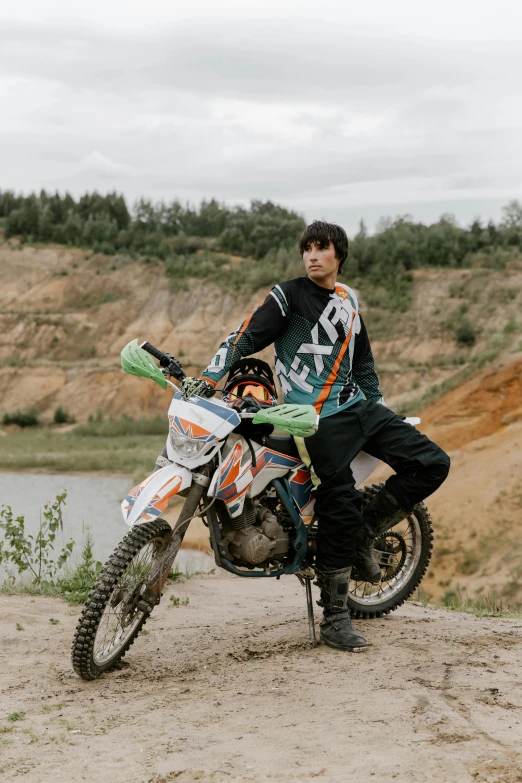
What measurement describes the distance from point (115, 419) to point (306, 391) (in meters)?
34.9

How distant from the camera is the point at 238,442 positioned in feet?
14.6

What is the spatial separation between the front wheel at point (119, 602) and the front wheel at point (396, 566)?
1476 millimetres

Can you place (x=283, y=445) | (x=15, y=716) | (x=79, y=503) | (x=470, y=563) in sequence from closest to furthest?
(x=15, y=716)
(x=283, y=445)
(x=470, y=563)
(x=79, y=503)

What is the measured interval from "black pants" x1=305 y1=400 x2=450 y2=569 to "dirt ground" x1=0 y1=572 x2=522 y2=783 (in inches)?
23.3

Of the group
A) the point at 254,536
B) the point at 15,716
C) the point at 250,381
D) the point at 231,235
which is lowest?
the point at 15,716

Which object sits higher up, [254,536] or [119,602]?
[254,536]

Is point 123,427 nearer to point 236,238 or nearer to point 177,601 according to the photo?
point 236,238

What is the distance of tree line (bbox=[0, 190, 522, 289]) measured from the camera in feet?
143

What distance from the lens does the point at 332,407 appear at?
4.75 m

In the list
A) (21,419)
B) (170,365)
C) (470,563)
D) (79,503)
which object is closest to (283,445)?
(170,365)

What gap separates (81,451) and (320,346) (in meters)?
29.4

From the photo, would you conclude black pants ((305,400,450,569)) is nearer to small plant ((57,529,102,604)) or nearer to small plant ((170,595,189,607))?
small plant ((170,595,189,607))

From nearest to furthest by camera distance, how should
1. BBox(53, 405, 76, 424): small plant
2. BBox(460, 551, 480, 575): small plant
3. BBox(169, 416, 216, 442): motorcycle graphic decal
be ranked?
BBox(169, 416, 216, 442): motorcycle graphic decal < BBox(460, 551, 480, 575): small plant < BBox(53, 405, 76, 424): small plant

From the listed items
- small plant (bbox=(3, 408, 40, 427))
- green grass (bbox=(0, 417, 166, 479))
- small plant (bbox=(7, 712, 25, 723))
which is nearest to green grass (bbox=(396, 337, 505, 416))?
green grass (bbox=(0, 417, 166, 479))
